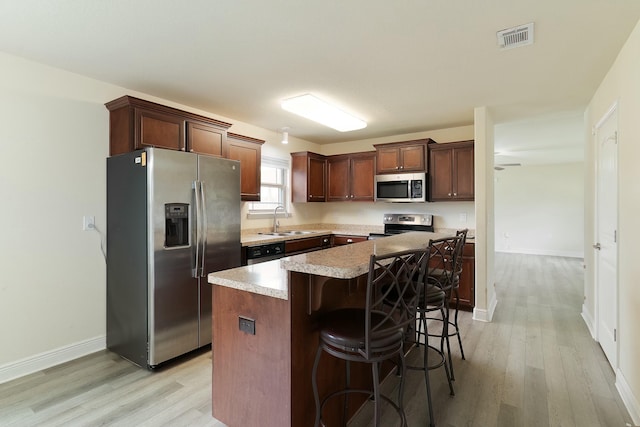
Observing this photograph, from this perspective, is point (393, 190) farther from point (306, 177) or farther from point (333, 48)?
point (333, 48)

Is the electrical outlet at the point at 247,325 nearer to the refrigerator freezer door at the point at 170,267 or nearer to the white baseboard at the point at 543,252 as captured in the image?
the refrigerator freezer door at the point at 170,267

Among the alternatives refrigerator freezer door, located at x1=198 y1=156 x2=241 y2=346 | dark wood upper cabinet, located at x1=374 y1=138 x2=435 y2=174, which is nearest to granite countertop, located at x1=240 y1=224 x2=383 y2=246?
refrigerator freezer door, located at x1=198 y1=156 x2=241 y2=346

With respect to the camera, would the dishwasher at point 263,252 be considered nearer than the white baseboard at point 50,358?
No

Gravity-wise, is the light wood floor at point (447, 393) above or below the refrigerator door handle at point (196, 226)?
below

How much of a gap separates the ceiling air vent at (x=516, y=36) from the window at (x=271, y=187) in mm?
3306

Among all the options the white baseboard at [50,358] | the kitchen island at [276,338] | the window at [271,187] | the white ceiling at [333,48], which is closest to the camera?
the kitchen island at [276,338]

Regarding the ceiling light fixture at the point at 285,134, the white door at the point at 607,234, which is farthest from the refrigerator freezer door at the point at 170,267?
the white door at the point at 607,234

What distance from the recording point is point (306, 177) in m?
5.05

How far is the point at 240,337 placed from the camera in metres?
1.74

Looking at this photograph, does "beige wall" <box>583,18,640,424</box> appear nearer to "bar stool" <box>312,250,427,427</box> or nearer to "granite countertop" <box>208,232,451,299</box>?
"bar stool" <box>312,250,427,427</box>

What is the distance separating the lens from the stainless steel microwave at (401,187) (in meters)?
4.43

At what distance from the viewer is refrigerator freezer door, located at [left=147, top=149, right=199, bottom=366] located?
100 inches

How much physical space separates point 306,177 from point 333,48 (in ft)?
9.28

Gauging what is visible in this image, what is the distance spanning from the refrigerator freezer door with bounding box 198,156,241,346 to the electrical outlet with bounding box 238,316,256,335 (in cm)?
131
